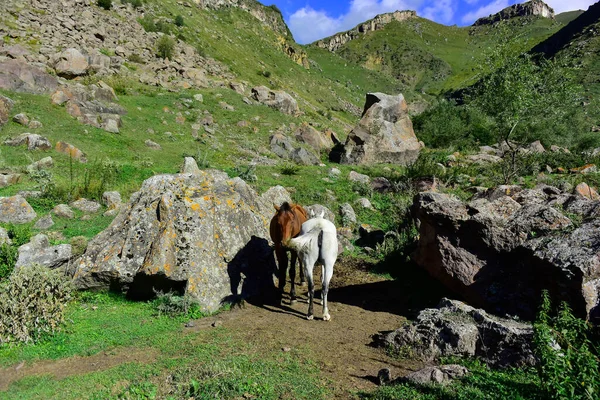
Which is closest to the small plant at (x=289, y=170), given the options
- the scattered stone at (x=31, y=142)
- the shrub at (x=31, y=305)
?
the scattered stone at (x=31, y=142)

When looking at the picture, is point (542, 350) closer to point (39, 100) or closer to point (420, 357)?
point (420, 357)

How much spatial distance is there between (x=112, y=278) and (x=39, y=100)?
1689cm

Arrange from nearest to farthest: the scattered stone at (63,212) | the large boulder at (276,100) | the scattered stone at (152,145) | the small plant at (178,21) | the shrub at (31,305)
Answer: the shrub at (31,305)
the scattered stone at (63,212)
the scattered stone at (152,145)
the large boulder at (276,100)
the small plant at (178,21)

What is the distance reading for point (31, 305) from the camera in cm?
686

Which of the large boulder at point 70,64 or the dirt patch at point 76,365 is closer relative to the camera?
the dirt patch at point 76,365

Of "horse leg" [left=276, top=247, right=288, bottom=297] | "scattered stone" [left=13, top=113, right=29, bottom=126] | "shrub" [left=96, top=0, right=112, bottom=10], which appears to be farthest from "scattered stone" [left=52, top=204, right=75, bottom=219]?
"shrub" [left=96, top=0, right=112, bottom=10]

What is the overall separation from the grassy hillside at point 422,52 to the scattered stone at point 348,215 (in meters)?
126

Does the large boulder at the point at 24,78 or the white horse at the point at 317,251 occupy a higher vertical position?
the large boulder at the point at 24,78

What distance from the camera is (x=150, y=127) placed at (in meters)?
22.8

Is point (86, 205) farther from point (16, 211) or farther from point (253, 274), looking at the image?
point (253, 274)

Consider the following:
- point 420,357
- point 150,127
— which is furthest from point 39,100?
point 420,357

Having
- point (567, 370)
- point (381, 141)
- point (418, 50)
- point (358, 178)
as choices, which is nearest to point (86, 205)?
point (358, 178)

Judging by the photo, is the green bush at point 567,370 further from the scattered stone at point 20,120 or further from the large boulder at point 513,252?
the scattered stone at point 20,120

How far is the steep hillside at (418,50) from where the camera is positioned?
468 ft
